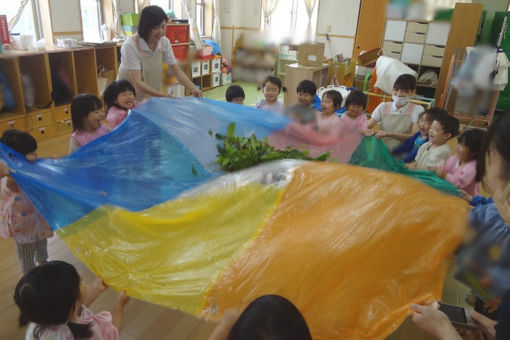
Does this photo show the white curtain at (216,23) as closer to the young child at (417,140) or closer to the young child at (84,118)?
the young child at (84,118)

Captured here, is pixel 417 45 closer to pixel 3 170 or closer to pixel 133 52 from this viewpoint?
pixel 133 52

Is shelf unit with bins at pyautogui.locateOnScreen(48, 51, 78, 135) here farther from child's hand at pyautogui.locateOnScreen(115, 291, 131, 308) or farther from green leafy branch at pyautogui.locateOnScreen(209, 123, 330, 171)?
child's hand at pyautogui.locateOnScreen(115, 291, 131, 308)

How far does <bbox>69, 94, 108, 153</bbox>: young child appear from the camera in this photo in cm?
191

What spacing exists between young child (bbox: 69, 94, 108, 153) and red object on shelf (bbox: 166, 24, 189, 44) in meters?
3.05

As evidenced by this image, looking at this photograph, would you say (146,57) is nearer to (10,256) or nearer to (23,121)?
(10,256)

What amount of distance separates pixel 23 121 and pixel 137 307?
283 cm

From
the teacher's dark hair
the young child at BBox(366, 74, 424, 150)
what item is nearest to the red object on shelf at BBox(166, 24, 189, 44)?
the teacher's dark hair

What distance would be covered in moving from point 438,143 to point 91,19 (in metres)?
4.30

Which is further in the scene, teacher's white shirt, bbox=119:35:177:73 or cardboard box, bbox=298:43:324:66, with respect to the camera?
cardboard box, bbox=298:43:324:66

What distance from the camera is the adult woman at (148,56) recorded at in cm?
227

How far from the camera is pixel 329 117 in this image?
2270 mm

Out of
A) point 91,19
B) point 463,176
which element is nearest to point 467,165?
point 463,176

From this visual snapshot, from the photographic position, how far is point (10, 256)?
2.02m

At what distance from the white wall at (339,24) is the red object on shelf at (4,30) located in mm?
3996
